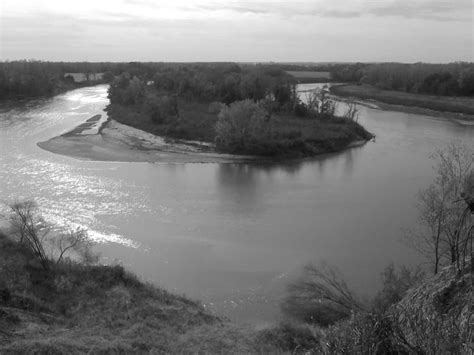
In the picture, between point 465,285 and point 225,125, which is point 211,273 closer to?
point 465,285

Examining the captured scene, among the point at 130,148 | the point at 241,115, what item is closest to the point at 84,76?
the point at 130,148

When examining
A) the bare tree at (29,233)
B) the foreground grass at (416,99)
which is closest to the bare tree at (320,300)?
the bare tree at (29,233)

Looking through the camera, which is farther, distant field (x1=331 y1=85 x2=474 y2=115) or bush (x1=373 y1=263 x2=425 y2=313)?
distant field (x1=331 y1=85 x2=474 y2=115)

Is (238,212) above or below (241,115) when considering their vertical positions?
below

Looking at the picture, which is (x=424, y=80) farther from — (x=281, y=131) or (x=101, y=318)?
(x=101, y=318)

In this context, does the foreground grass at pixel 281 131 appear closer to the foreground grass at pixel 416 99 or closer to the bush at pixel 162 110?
the bush at pixel 162 110

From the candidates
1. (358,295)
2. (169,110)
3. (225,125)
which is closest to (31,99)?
(169,110)

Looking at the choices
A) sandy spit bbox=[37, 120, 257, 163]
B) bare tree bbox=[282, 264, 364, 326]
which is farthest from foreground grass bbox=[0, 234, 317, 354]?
sandy spit bbox=[37, 120, 257, 163]

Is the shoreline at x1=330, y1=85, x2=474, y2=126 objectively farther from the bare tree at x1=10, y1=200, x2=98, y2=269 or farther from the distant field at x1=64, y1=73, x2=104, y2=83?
the distant field at x1=64, y1=73, x2=104, y2=83
